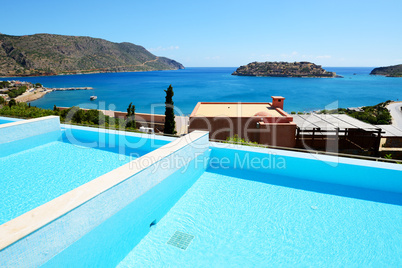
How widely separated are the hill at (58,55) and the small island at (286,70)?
75.0 meters

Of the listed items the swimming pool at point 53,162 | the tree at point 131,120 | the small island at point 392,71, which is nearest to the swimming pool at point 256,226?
the swimming pool at point 53,162

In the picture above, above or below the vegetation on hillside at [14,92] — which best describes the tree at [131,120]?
below

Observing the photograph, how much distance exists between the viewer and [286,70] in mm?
125625

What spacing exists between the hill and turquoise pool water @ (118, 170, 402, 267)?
366 feet

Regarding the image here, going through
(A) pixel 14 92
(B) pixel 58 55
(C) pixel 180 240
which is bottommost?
(C) pixel 180 240

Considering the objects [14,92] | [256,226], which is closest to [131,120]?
[256,226]

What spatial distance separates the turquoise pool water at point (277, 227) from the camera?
3.38 m

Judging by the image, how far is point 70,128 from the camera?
839 centimetres

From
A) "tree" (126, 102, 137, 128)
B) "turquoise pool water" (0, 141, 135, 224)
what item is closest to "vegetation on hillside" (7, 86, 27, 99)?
"tree" (126, 102, 137, 128)

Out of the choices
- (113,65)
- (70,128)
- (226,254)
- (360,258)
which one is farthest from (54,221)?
(113,65)

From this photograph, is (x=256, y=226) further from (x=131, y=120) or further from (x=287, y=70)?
(x=287, y=70)

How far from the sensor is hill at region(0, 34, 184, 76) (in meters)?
89.3

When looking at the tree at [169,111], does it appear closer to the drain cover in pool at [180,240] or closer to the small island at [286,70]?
the drain cover in pool at [180,240]

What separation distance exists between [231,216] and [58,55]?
121 m
